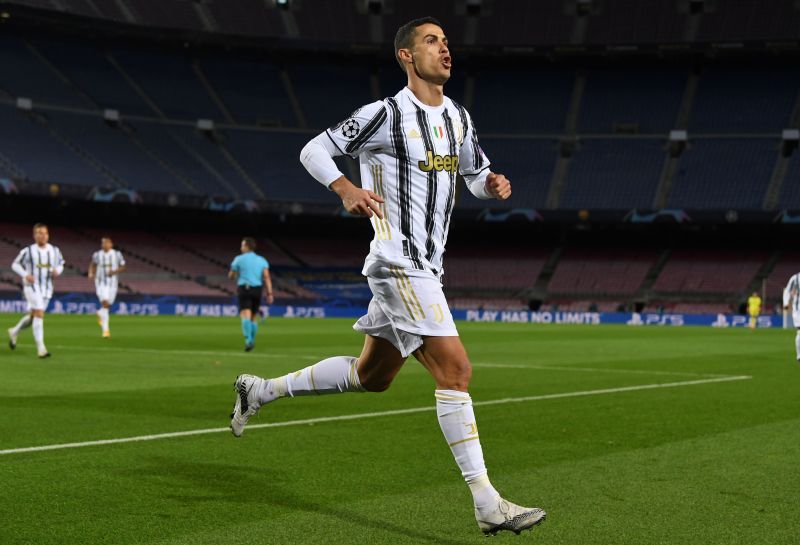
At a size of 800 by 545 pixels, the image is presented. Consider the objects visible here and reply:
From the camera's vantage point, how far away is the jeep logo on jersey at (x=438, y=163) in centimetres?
511

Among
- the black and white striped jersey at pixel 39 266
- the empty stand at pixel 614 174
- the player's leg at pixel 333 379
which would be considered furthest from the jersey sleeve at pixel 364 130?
the empty stand at pixel 614 174

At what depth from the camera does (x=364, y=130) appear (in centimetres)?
506

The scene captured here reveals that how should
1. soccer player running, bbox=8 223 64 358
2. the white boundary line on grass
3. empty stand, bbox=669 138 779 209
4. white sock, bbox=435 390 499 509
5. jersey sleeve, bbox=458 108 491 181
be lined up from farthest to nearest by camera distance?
empty stand, bbox=669 138 779 209 < soccer player running, bbox=8 223 64 358 < the white boundary line on grass < jersey sleeve, bbox=458 108 491 181 < white sock, bbox=435 390 499 509

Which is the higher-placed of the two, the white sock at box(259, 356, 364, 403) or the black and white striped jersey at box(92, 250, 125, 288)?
the black and white striped jersey at box(92, 250, 125, 288)

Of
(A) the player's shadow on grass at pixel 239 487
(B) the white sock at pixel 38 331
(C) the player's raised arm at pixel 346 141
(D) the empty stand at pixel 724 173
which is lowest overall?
(A) the player's shadow on grass at pixel 239 487

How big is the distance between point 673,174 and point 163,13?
27.8 m

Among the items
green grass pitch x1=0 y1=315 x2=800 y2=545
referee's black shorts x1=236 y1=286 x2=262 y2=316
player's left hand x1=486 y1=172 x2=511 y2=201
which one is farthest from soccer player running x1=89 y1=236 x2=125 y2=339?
player's left hand x1=486 y1=172 x2=511 y2=201

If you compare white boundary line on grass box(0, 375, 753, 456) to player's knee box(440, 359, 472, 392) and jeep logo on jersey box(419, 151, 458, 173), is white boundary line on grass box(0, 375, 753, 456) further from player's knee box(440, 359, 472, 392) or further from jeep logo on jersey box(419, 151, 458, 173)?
jeep logo on jersey box(419, 151, 458, 173)

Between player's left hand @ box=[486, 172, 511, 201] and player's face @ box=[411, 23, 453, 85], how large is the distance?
27.5 inches

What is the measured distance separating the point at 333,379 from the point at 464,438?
122 cm

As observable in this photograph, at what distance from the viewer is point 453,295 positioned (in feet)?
173

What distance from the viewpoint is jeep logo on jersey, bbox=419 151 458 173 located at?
16.8ft

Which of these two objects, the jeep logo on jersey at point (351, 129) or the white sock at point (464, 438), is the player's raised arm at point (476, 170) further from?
the white sock at point (464, 438)

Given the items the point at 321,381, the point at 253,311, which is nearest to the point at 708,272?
the point at 253,311
